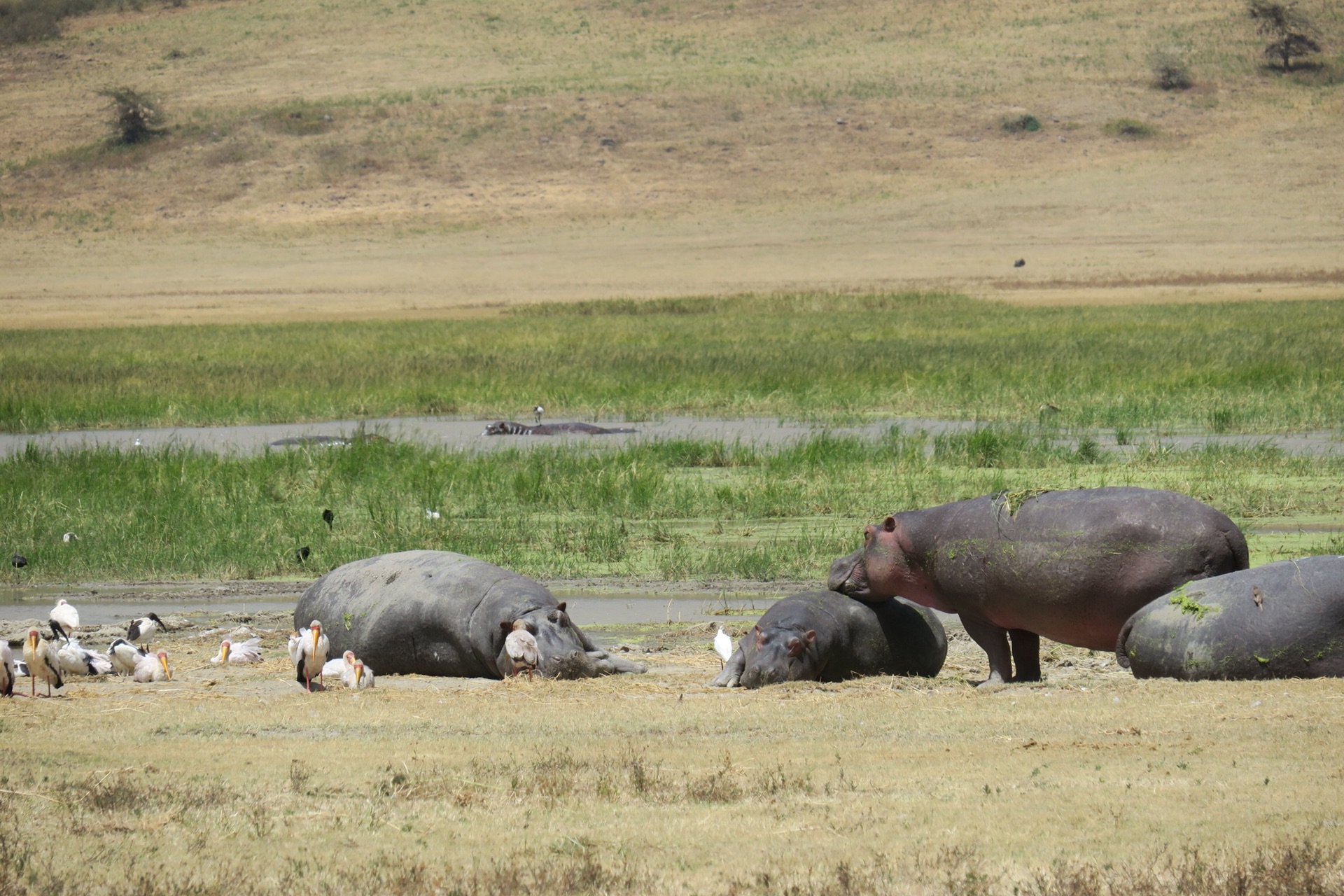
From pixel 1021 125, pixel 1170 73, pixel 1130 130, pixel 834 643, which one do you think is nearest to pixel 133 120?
pixel 1021 125

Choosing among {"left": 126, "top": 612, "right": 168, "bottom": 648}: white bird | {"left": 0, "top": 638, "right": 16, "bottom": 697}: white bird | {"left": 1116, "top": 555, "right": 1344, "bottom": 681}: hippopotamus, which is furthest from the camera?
{"left": 126, "top": 612, "right": 168, "bottom": 648}: white bird

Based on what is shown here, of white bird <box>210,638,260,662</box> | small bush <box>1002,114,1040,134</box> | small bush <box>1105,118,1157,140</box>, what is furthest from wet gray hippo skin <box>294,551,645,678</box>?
small bush <box>1002,114,1040,134</box>

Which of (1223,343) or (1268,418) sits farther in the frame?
(1223,343)

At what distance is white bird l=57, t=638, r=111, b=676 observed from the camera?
8.74 metres

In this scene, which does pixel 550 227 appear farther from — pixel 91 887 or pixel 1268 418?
pixel 91 887

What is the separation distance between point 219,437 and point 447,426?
9.66ft

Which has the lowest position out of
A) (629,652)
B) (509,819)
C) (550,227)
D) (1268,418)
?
(550,227)

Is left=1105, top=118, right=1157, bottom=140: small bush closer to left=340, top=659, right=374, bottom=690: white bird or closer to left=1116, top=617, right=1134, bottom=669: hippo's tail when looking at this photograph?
left=1116, top=617, right=1134, bottom=669: hippo's tail

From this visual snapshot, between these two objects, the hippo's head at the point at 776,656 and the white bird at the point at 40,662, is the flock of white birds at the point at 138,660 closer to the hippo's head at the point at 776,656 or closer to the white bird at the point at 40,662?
the white bird at the point at 40,662

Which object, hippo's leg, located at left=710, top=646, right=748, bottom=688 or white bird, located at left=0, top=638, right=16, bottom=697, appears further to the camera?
hippo's leg, located at left=710, top=646, right=748, bottom=688

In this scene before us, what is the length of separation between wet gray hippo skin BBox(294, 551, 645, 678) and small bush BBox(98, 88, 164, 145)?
74.8 meters

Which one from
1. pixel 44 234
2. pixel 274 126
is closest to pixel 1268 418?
pixel 44 234

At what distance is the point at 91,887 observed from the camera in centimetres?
477

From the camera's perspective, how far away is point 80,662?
8.80m
